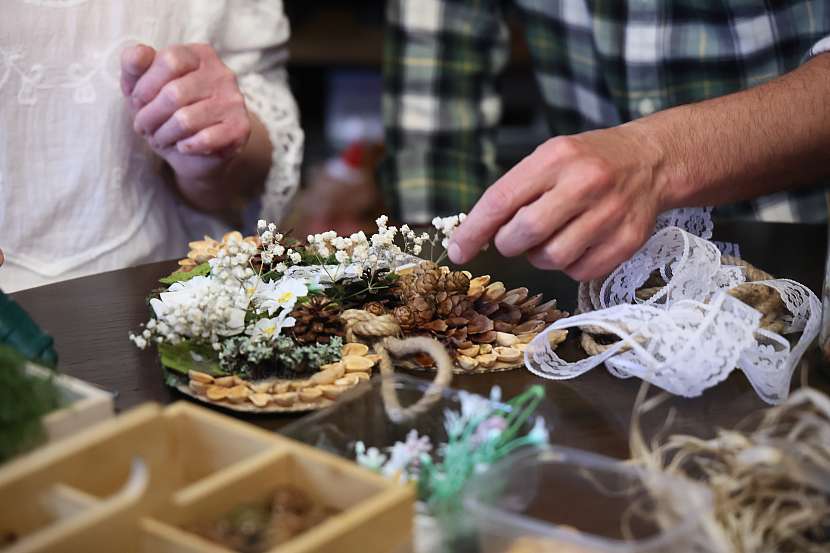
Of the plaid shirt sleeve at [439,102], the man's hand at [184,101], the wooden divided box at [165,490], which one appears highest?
the man's hand at [184,101]

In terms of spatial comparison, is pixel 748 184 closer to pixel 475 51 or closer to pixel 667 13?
pixel 667 13

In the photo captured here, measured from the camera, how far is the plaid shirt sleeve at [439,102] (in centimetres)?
197

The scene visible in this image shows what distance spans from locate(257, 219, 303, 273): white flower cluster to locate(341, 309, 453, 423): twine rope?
0.09 metres

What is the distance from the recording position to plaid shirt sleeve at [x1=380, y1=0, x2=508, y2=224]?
1.97 meters

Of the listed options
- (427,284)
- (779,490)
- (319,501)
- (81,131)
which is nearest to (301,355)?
(427,284)

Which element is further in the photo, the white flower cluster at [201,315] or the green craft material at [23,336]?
the white flower cluster at [201,315]

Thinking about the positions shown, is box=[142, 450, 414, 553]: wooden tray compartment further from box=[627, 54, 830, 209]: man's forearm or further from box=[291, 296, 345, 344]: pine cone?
box=[627, 54, 830, 209]: man's forearm

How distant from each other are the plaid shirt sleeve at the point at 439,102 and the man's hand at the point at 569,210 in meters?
1.04

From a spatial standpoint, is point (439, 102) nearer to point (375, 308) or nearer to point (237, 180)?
point (237, 180)

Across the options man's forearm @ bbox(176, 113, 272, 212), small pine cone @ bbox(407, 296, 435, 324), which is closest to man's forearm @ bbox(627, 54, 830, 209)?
small pine cone @ bbox(407, 296, 435, 324)

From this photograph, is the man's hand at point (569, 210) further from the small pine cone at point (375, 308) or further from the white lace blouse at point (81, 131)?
the white lace blouse at point (81, 131)

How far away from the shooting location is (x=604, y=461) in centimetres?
62

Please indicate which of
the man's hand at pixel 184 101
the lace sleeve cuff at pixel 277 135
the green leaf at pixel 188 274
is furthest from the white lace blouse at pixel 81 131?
the green leaf at pixel 188 274

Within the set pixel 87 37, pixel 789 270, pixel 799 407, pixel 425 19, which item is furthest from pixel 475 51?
pixel 799 407
